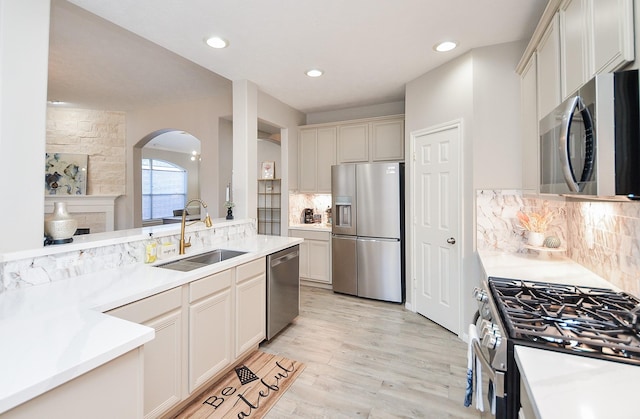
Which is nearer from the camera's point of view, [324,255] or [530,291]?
[530,291]

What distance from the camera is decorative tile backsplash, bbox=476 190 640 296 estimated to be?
57.7 inches

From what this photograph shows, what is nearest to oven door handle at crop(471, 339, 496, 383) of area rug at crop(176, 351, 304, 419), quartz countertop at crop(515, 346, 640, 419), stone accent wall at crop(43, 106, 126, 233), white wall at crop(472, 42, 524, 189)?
quartz countertop at crop(515, 346, 640, 419)

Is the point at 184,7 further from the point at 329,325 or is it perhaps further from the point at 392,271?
the point at 392,271

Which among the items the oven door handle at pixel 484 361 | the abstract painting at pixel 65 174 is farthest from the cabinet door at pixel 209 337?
the abstract painting at pixel 65 174

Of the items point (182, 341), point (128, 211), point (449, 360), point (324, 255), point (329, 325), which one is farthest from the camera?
point (128, 211)

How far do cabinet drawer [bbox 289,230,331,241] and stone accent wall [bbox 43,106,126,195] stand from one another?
301cm

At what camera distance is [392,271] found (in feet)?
12.1

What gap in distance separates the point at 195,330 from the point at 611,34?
249 centimetres

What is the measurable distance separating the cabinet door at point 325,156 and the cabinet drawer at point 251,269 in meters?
2.10

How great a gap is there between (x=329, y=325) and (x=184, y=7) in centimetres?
304

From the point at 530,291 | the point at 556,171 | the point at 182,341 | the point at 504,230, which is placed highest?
the point at 556,171

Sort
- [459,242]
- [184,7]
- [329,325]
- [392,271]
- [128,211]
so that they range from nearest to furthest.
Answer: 1. [184,7]
2. [459,242]
3. [329,325]
4. [392,271]
5. [128,211]

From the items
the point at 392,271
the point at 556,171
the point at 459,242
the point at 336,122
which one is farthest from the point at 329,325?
the point at 336,122

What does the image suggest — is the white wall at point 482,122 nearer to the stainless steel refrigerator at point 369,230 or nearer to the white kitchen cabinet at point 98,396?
the stainless steel refrigerator at point 369,230
